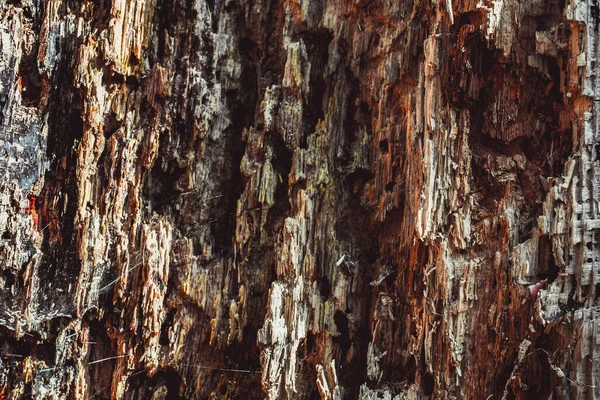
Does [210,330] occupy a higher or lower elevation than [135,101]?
lower

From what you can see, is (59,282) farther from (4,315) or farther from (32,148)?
(32,148)

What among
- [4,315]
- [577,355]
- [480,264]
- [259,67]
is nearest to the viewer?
[577,355]

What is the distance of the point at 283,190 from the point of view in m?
4.18

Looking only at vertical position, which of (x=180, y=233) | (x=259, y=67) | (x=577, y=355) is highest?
(x=259, y=67)

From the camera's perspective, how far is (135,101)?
421 cm

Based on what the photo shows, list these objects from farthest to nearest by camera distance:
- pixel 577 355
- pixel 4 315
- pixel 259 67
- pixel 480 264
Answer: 1. pixel 259 67
2. pixel 4 315
3. pixel 480 264
4. pixel 577 355

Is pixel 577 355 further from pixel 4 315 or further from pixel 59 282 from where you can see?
pixel 4 315

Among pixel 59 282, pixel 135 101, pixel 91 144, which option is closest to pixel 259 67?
pixel 135 101

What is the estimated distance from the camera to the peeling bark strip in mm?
3744

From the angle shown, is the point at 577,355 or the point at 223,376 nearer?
the point at 577,355

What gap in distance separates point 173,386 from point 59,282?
3.40 ft

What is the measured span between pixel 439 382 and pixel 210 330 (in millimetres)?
1546

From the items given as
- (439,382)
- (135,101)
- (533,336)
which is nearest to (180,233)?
(135,101)

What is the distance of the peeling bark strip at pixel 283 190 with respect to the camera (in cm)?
374
